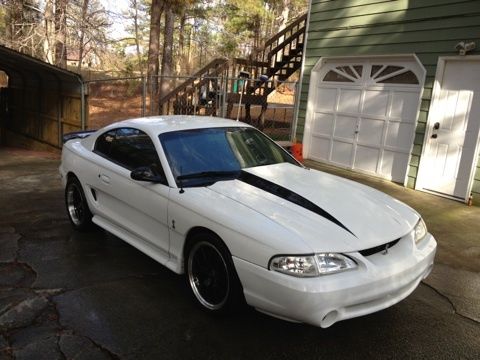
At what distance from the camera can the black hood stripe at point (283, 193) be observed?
3.24 m

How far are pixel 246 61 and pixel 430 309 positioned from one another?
369 inches

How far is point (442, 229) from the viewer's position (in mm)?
6129

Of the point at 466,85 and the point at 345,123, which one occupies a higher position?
the point at 466,85

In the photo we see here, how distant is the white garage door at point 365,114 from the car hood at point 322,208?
16.4ft

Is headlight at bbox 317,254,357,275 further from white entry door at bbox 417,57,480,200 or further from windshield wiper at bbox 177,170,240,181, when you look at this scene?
white entry door at bbox 417,57,480,200

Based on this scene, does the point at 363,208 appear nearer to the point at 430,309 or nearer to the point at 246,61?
the point at 430,309

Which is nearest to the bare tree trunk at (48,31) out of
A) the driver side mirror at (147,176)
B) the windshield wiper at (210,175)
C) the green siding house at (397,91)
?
the green siding house at (397,91)

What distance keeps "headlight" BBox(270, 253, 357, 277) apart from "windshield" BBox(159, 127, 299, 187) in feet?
3.76

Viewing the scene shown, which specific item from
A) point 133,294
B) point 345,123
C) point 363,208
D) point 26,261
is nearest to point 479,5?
point 345,123

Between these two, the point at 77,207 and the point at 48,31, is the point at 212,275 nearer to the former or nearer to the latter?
the point at 77,207

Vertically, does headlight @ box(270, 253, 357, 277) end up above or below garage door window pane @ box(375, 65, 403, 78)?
below

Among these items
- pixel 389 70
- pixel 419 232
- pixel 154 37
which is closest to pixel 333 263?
pixel 419 232

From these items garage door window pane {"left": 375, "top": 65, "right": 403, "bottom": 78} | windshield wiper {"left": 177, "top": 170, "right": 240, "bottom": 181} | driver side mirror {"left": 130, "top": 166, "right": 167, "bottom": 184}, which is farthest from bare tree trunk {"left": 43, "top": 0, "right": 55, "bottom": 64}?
windshield wiper {"left": 177, "top": 170, "right": 240, "bottom": 181}

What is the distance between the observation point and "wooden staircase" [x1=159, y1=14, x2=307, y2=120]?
11430mm
